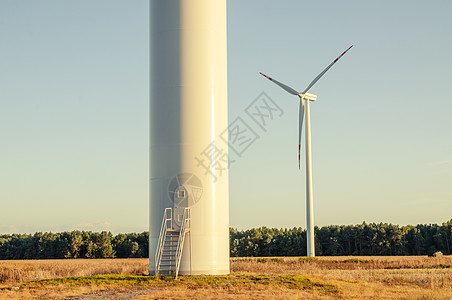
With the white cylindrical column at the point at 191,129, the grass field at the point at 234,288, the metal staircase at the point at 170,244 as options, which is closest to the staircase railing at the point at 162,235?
the metal staircase at the point at 170,244

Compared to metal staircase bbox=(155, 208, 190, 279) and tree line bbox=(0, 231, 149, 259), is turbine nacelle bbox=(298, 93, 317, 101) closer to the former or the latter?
metal staircase bbox=(155, 208, 190, 279)

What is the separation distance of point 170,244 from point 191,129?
21.2 feet

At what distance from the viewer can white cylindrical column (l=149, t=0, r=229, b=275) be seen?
31.5m

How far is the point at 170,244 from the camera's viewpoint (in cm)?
3134

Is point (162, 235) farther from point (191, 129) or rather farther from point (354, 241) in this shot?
point (354, 241)

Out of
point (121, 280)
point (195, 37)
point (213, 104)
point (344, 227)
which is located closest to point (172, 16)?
point (195, 37)

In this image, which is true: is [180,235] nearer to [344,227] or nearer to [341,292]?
[341,292]

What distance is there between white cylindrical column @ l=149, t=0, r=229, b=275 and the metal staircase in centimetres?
37

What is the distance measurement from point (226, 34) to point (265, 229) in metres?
77.5

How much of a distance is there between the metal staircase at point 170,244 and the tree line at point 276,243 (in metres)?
Answer: 63.1

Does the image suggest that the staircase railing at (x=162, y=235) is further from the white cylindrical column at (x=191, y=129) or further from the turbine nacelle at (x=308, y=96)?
the turbine nacelle at (x=308, y=96)

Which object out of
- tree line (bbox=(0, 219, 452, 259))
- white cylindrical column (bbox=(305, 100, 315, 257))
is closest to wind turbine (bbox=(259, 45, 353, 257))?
white cylindrical column (bbox=(305, 100, 315, 257))

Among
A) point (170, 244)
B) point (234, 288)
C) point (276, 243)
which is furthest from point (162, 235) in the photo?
point (276, 243)

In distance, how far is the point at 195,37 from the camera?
32656 mm
